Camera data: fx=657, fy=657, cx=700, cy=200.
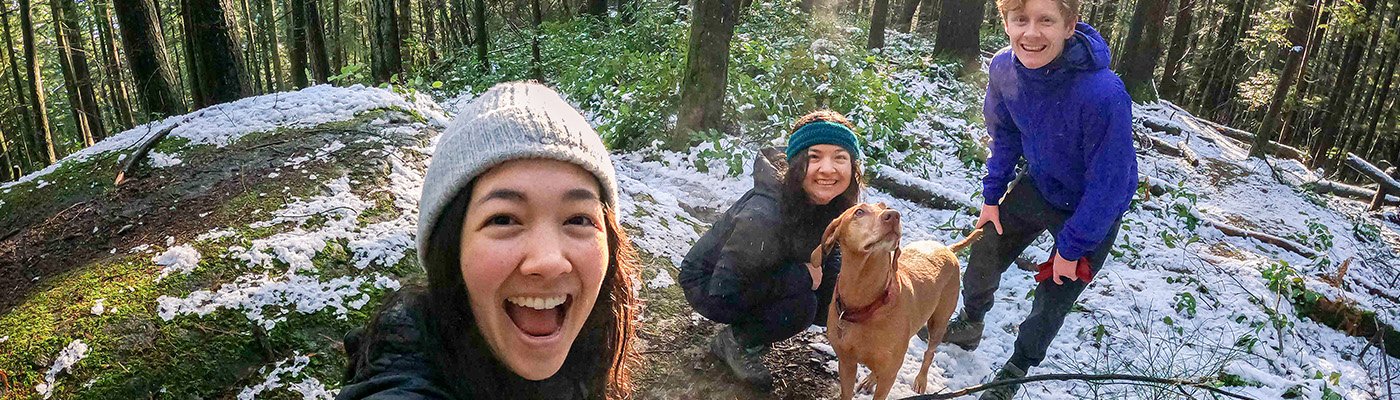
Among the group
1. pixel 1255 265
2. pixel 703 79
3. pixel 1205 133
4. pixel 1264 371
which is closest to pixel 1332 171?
pixel 1205 133

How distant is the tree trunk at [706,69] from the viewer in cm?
645

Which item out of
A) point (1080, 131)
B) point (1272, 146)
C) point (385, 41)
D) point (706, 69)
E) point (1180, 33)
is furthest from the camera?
point (1180, 33)

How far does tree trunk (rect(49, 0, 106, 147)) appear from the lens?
41.1ft

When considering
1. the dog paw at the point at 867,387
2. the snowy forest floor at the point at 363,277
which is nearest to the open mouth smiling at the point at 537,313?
the snowy forest floor at the point at 363,277

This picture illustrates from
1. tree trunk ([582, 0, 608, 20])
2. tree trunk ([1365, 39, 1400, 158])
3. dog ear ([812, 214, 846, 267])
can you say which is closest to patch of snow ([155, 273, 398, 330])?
dog ear ([812, 214, 846, 267])

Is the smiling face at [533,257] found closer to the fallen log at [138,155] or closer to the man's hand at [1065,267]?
the man's hand at [1065,267]

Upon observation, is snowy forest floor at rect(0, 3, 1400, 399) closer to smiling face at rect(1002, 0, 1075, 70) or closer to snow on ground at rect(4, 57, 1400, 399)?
snow on ground at rect(4, 57, 1400, 399)

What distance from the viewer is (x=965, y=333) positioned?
4027 mm

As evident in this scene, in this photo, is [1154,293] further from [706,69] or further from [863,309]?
[706,69]

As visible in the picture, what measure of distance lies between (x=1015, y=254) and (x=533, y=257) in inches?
132

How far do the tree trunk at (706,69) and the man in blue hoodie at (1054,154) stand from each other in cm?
336

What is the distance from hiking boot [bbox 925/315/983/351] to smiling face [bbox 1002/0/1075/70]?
67.0 inches

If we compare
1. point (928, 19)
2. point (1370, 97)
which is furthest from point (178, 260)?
point (1370, 97)

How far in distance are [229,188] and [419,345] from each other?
3242 mm
